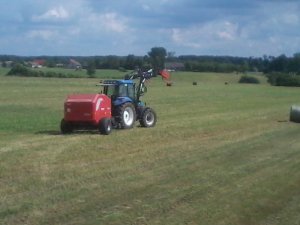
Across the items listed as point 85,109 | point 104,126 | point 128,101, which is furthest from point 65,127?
point 128,101

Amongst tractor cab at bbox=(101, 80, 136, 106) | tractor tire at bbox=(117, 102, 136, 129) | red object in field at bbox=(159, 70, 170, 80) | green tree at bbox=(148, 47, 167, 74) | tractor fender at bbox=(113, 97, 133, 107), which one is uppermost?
green tree at bbox=(148, 47, 167, 74)

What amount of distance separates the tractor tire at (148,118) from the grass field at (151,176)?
44 centimetres

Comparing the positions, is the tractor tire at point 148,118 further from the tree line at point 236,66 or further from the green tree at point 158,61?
the tree line at point 236,66

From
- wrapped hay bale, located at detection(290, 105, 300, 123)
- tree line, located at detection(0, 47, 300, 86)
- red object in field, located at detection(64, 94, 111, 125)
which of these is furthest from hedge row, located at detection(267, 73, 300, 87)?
red object in field, located at detection(64, 94, 111, 125)

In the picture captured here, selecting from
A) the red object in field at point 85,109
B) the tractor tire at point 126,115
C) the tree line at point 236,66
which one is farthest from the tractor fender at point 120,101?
the tree line at point 236,66

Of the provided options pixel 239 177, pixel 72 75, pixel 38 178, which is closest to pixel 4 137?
pixel 38 178

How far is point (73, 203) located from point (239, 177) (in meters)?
3.79

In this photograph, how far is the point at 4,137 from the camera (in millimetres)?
17703

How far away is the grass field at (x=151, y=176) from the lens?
353 inches

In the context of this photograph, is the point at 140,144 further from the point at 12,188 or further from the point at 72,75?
the point at 72,75

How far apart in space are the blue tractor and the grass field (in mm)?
503

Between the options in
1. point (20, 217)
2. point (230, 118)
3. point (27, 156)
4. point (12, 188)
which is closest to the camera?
point (20, 217)

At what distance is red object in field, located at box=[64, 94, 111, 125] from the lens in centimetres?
1881

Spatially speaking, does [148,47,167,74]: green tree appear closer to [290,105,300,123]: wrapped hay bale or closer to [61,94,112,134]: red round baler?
[61,94,112,134]: red round baler
